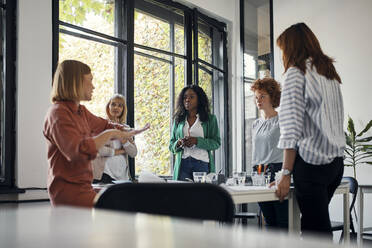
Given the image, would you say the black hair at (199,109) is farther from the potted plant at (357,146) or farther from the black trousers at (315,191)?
the potted plant at (357,146)

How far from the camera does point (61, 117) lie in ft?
5.41

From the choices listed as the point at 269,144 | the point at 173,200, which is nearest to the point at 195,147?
the point at 269,144

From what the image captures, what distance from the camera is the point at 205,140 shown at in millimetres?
3463

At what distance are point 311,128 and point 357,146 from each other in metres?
3.67

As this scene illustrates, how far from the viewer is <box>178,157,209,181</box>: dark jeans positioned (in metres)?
3.46

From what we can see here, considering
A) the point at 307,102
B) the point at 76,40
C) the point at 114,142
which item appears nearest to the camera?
the point at 307,102

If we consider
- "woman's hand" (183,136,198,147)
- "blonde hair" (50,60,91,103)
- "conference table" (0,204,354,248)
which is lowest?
"conference table" (0,204,354,248)

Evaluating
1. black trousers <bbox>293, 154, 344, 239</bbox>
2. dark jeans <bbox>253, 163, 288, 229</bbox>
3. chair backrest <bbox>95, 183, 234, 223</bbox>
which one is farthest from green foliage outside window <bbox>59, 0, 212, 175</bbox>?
chair backrest <bbox>95, 183, 234, 223</bbox>

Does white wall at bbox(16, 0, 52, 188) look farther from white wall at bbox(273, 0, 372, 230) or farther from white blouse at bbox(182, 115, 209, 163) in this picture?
white wall at bbox(273, 0, 372, 230)

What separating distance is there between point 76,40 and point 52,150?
2555 mm

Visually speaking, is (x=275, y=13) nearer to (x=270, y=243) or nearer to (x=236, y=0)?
(x=236, y=0)

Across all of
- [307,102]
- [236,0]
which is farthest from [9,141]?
[236,0]

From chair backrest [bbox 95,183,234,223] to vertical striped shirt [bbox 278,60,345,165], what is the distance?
2.98ft

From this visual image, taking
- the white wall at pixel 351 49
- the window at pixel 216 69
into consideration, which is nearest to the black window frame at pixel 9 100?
the window at pixel 216 69
